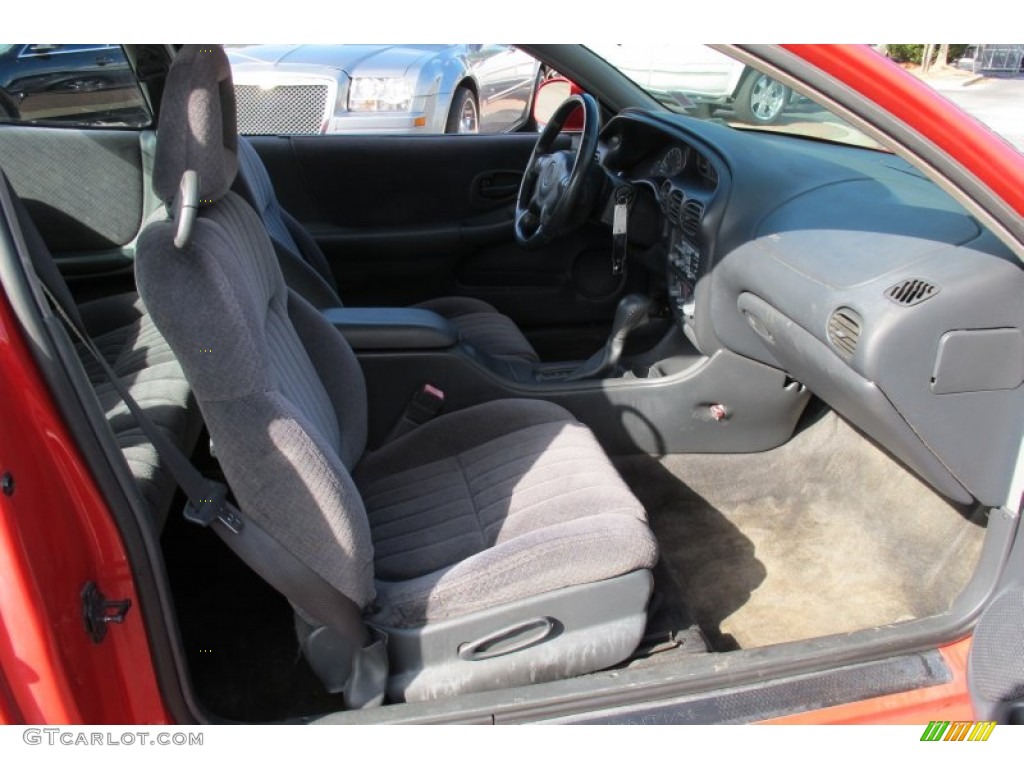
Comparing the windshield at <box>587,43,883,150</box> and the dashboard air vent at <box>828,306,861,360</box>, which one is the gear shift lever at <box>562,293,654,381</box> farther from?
the dashboard air vent at <box>828,306,861,360</box>

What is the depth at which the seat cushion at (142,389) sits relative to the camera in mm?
1614

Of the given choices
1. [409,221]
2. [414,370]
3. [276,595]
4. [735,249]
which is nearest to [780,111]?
[735,249]

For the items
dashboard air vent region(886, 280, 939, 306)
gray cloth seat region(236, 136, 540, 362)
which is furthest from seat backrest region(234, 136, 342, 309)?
dashboard air vent region(886, 280, 939, 306)

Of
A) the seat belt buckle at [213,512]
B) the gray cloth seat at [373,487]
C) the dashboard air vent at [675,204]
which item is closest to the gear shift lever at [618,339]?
the dashboard air vent at [675,204]

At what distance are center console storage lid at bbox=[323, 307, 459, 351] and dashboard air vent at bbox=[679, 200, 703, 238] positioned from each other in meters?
0.68

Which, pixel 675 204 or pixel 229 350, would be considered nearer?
pixel 229 350

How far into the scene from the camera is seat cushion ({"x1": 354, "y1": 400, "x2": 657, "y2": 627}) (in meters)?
1.42

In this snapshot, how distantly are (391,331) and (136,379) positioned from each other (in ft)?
2.05

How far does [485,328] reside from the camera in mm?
2645

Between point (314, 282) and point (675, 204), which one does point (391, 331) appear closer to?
point (314, 282)

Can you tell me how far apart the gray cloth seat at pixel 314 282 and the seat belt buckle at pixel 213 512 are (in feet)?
2.56

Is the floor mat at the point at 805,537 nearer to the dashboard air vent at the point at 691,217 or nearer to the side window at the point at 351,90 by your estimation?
the dashboard air vent at the point at 691,217

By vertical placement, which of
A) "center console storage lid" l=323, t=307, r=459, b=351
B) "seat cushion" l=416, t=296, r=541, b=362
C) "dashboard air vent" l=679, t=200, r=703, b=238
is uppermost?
"dashboard air vent" l=679, t=200, r=703, b=238

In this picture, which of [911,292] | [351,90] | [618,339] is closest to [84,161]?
[351,90]
